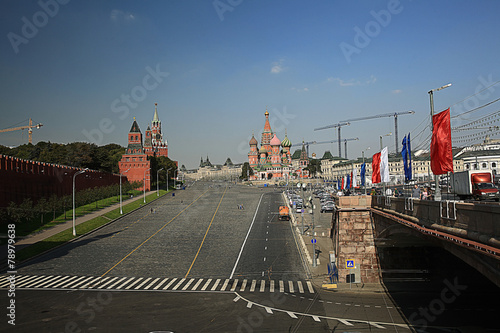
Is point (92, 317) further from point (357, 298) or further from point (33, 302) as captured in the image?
point (357, 298)

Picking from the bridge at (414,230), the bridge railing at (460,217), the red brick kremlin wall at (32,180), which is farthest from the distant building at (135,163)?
the bridge railing at (460,217)

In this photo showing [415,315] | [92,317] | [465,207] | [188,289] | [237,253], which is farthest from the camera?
[237,253]

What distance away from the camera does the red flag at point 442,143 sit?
17281mm

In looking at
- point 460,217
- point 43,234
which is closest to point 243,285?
point 460,217

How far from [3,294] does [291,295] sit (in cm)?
1984

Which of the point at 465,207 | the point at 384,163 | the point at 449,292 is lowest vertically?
the point at 449,292

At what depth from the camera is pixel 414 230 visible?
20.5m

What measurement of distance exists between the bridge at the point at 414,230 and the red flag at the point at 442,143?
1749mm

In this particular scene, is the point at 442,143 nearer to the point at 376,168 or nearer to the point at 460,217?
the point at 460,217

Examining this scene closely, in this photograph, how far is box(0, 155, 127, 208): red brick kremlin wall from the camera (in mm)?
53750

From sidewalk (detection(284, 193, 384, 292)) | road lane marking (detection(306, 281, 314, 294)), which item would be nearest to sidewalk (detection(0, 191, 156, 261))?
road lane marking (detection(306, 281, 314, 294))

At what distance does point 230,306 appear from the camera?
25359 millimetres

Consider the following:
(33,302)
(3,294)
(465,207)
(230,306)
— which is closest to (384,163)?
(230,306)

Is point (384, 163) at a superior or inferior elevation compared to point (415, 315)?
superior
